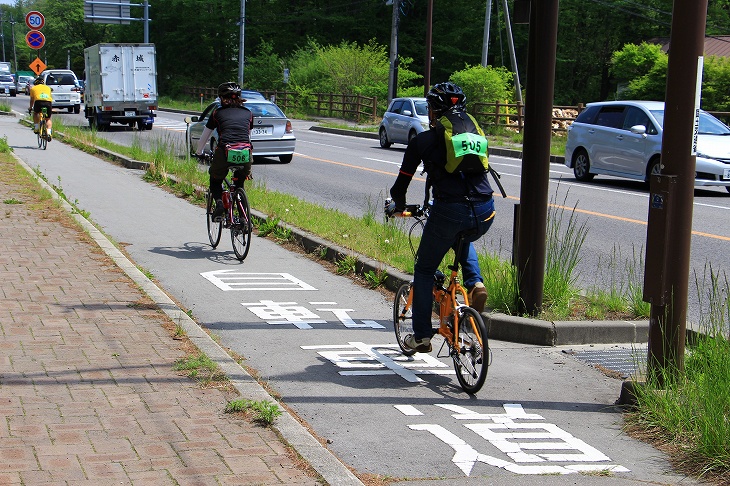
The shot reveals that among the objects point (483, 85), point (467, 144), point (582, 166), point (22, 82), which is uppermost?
point (483, 85)

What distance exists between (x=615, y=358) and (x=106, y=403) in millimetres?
3665

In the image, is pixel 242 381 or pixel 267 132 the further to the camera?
pixel 267 132

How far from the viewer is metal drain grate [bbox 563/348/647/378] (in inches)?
255

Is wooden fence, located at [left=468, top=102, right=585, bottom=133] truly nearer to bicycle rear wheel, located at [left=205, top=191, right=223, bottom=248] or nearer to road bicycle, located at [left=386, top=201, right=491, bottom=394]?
→ bicycle rear wheel, located at [left=205, top=191, right=223, bottom=248]

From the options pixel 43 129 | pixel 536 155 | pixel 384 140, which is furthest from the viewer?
pixel 384 140

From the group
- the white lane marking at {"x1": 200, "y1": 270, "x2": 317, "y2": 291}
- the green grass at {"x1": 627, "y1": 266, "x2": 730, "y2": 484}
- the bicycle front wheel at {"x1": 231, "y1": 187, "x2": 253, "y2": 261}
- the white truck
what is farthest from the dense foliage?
the green grass at {"x1": 627, "y1": 266, "x2": 730, "y2": 484}

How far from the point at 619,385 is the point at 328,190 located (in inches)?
476

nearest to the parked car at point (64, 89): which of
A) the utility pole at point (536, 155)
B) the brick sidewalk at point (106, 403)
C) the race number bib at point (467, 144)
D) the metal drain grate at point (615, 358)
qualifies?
the brick sidewalk at point (106, 403)

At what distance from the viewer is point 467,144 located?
228 inches

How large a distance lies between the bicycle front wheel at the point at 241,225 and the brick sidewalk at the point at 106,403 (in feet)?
7.07

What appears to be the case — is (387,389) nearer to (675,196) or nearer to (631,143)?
(675,196)

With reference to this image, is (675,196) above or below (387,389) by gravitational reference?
above

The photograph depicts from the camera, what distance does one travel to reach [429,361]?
6691 millimetres

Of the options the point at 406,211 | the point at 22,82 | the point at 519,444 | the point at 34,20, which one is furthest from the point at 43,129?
the point at 22,82
